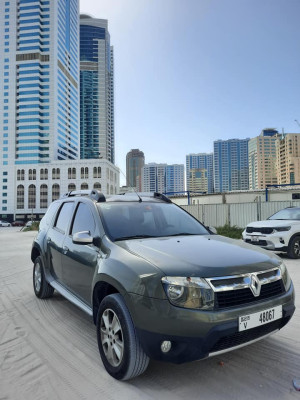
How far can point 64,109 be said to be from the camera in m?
117

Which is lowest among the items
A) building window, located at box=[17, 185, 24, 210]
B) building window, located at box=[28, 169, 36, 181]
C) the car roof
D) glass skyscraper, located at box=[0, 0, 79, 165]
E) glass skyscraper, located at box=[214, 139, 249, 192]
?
the car roof

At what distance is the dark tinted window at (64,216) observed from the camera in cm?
414

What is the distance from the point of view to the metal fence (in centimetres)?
1477

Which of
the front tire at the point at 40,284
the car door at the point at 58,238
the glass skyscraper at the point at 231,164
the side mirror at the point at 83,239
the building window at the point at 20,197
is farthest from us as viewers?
the glass skyscraper at the point at 231,164

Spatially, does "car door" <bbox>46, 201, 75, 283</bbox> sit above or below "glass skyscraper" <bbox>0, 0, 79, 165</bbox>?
below

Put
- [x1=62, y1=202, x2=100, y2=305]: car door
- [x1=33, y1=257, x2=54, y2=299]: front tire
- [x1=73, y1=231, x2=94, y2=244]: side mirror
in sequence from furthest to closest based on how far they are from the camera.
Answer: [x1=33, y1=257, x2=54, y2=299]: front tire < [x1=62, y1=202, x2=100, y2=305]: car door < [x1=73, y1=231, x2=94, y2=244]: side mirror

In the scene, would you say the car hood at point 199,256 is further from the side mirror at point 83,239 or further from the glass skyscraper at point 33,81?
the glass skyscraper at point 33,81

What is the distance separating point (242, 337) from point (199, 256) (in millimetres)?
682

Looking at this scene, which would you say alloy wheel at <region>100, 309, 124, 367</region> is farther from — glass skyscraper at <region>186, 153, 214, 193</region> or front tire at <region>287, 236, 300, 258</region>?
glass skyscraper at <region>186, 153, 214, 193</region>

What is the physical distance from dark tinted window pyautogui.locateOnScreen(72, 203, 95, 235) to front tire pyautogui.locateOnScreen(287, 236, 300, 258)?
6.39m

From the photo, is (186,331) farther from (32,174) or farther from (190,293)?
(32,174)

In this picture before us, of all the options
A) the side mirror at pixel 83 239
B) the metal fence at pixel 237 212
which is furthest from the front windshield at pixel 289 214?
the side mirror at pixel 83 239

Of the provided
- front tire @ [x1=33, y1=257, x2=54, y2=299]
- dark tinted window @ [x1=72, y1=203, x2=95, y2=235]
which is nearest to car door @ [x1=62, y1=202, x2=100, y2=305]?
dark tinted window @ [x1=72, y1=203, x2=95, y2=235]

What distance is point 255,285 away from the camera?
2.40 m
